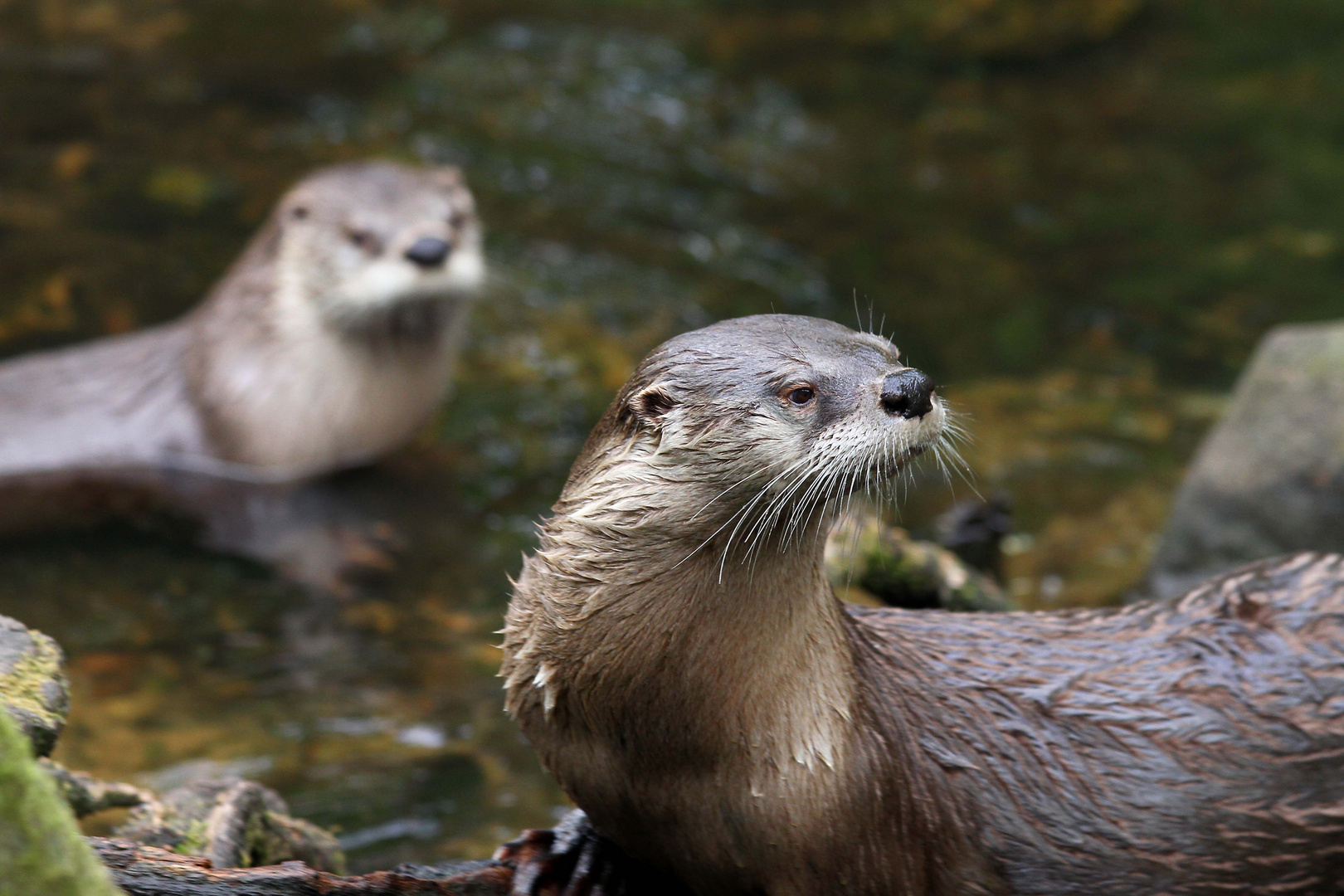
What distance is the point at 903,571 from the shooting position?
386 centimetres

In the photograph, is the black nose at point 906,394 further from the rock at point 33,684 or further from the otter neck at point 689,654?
the rock at point 33,684

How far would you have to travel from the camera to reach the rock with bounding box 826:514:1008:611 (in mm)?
3832

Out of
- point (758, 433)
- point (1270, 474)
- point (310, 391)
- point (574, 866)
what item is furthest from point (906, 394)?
point (310, 391)

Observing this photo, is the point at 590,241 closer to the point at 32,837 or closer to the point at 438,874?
the point at 438,874

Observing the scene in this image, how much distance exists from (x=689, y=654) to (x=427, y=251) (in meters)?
3.51

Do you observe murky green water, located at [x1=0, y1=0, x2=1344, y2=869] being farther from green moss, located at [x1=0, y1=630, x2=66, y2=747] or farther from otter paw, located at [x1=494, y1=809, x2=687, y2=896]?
green moss, located at [x1=0, y1=630, x2=66, y2=747]

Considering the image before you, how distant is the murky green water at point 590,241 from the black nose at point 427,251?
0.89 metres

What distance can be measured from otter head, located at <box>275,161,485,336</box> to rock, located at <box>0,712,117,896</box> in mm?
4060

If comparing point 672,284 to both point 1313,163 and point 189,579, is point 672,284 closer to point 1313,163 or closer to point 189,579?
→ point 189,579

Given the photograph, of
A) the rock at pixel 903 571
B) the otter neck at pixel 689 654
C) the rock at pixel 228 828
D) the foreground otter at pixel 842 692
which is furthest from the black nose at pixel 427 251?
the otter neck at pixel 689 654

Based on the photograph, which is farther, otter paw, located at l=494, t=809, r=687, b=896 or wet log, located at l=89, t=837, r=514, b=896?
otter paw, located at l=494, t=809, r=687, b=896

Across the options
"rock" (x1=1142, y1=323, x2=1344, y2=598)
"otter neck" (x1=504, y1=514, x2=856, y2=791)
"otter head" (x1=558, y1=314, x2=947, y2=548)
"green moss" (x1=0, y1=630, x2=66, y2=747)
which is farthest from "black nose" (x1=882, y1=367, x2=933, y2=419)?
"rock" (x1=1142, y1=323, x2=1344, y2=598)

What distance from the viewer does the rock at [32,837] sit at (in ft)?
5.51

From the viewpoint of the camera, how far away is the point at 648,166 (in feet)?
26.8
